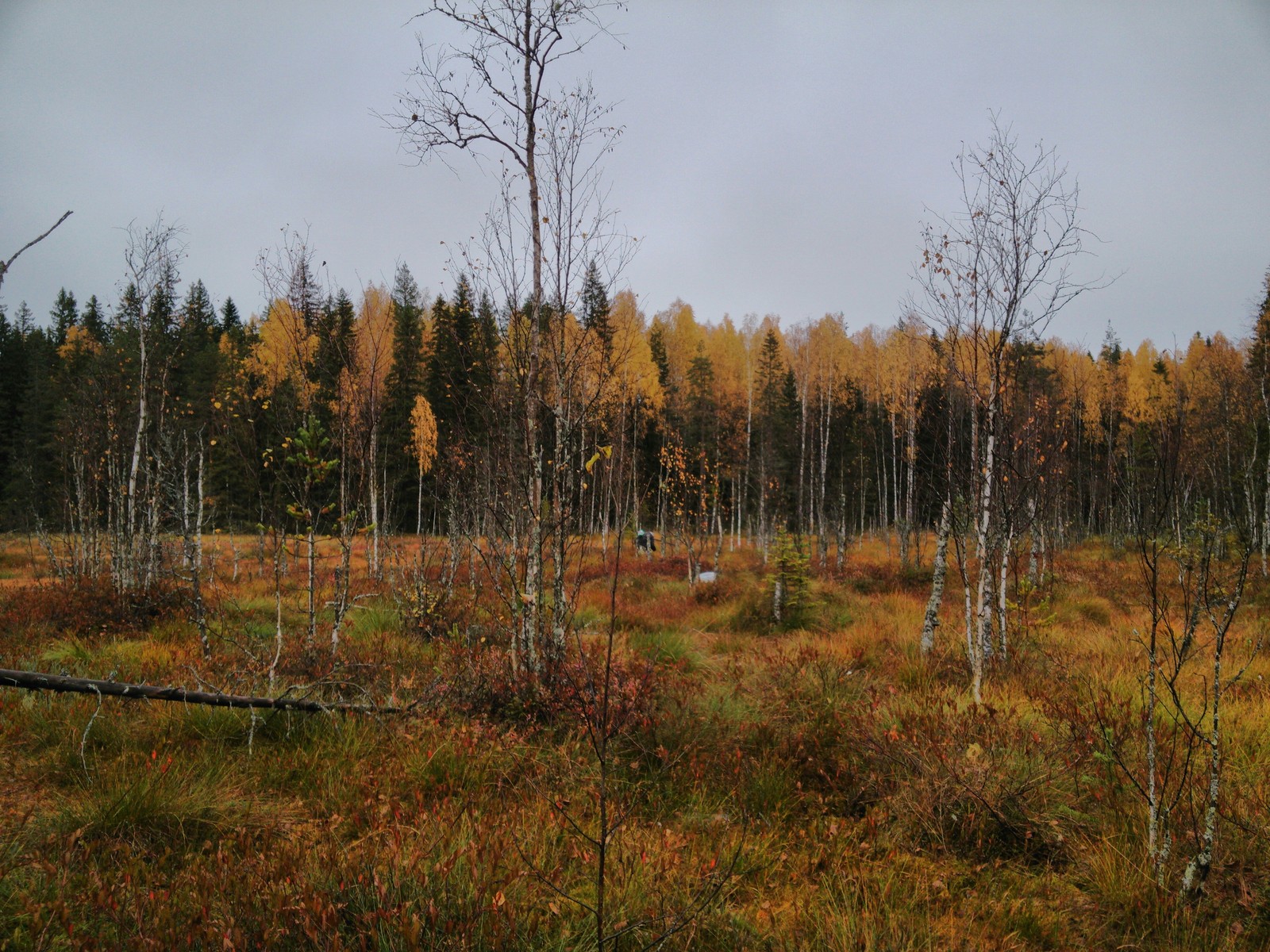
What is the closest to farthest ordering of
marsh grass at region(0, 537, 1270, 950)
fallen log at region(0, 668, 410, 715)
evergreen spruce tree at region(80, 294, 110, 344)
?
fallen log at region(0, 668, 410, 715) → marsh grass at region(0, 537, 1270, 950) → evergreen spruce tree at region(80, 294, 110, 344)

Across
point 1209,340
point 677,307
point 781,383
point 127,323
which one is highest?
point 677,307

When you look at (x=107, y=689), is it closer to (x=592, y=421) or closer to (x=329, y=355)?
(x=592, y=421)

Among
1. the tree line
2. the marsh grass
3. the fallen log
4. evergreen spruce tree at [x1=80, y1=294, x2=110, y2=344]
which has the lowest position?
the marsh grass

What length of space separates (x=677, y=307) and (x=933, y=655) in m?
41.9

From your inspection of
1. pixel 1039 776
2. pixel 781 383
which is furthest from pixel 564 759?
pixel 781 383

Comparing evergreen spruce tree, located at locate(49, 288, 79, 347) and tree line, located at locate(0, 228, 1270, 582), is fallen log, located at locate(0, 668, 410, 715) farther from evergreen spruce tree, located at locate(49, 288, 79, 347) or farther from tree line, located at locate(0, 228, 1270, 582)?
evergreen spruce tree, located at locate(49, 288, 79, 347)

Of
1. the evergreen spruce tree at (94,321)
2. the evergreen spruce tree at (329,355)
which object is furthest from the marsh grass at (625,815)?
the evergreen spruce tree at (94,321)

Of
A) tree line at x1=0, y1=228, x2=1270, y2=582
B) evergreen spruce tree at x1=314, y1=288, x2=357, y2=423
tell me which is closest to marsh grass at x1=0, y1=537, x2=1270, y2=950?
tree line at x1=0, y1=228, x2=1270, y2=582

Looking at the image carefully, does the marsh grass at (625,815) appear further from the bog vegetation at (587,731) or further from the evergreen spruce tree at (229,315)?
the evergreen spruce tree at (229,315)

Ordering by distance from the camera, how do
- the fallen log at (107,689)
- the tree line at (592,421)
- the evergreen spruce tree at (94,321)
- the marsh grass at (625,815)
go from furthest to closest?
the evergreen spruce tree at (94,321)
the tree line at (592,421)
the marsh grass at (625,815)
the fallen log at (107,689)

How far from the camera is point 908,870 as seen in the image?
10.2 ft

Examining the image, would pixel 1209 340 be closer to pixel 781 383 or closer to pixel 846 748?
pixel 781 383

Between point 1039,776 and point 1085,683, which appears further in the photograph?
point 1085,683

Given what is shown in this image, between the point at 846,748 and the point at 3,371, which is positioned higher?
the point at 3,371
